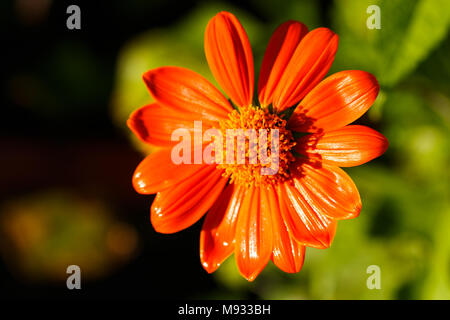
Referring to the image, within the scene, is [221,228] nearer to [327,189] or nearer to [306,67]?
[327,189]

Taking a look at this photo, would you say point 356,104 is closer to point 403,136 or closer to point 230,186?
point 230,186

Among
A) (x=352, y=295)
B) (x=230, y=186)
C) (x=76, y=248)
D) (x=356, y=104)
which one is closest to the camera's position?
(x=356, y=104)

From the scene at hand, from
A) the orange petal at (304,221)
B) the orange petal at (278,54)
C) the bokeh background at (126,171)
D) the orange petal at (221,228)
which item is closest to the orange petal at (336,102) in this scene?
the orange petal at (278,54)

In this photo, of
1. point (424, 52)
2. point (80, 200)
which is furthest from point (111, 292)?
point (424, 52)

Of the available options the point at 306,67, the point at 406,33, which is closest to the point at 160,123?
the point at 306,67

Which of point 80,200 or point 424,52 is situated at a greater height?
point 424,52

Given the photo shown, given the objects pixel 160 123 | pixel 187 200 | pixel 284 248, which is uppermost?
pixel 160 123
